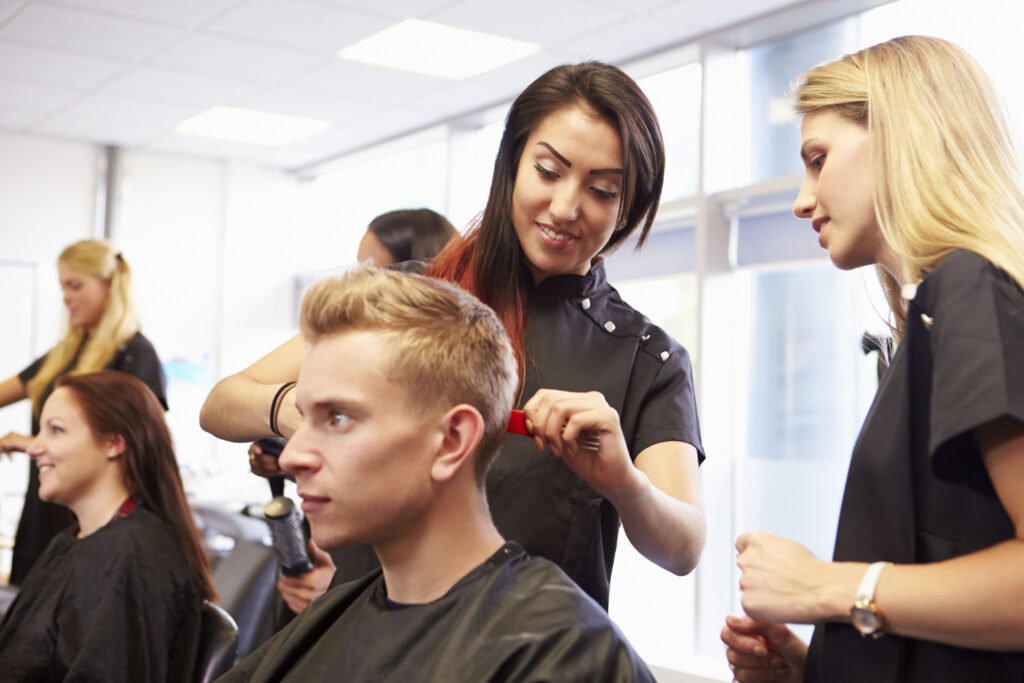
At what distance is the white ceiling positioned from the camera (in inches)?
185

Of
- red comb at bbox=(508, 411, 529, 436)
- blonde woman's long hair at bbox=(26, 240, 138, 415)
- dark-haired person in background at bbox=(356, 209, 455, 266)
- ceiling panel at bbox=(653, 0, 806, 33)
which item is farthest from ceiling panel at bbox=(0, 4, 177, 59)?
red comb at bbox=(508, 411, 529, 436)

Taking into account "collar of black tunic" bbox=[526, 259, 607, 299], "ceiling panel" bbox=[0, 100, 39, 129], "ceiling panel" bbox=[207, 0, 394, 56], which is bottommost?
"collar of black tunic" bbox=[526, 259, 607, 299]

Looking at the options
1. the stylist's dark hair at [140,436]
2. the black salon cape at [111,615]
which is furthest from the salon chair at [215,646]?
the stylist's dark hair at [140,436]

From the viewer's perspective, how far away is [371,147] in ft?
24.2

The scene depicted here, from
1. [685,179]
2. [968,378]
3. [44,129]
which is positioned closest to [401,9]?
[685,179]

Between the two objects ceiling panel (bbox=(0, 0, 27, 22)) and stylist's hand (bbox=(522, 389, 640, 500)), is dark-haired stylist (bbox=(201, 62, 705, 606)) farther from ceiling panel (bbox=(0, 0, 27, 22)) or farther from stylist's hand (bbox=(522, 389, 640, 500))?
ceiling panel (bbox=(0, 0, 27, 22))

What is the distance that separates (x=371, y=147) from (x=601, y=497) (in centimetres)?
617

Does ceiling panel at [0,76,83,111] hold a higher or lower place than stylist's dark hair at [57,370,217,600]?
higher

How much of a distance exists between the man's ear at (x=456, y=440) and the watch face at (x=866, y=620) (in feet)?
1.52

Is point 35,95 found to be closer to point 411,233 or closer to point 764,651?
point 411,233

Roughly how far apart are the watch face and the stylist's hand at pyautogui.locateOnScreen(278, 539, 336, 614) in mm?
1305

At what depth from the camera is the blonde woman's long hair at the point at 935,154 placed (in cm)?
110

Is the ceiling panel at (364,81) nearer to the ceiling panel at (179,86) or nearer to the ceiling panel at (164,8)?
the ceiling panel at (179,86)

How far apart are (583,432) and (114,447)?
1.74m
